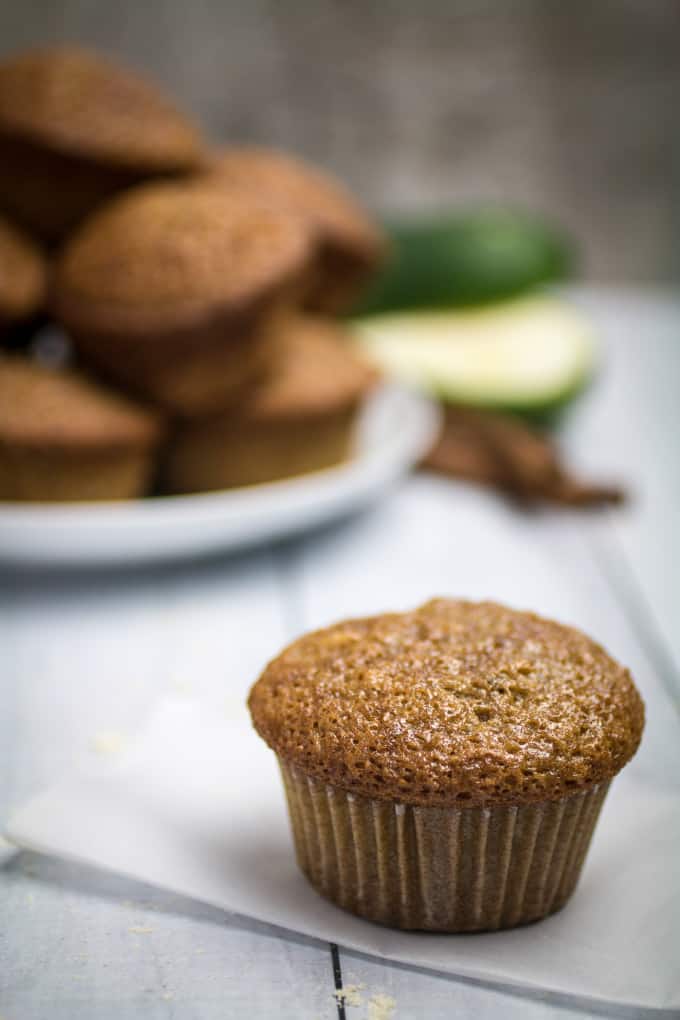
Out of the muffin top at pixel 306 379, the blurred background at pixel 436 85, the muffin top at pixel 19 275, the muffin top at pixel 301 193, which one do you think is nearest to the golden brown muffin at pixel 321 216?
the muffin top at pixel 301 193

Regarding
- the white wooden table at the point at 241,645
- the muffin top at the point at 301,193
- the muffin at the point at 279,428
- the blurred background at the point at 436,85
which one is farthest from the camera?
the blurred background at the point at 436,85

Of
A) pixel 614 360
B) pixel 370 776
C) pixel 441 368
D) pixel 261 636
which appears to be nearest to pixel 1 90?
pixel 261 636

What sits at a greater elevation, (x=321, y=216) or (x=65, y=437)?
(x=321, y=216)

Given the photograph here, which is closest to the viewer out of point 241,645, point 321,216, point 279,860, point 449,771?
point 449,771

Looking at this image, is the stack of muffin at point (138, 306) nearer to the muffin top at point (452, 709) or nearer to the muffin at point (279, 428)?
the muffin at point (279, 428)

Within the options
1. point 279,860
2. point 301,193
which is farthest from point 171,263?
point 279,860

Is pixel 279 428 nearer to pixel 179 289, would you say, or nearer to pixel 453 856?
pixel 179 289

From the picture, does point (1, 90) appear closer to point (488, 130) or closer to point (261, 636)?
point (261, 636)
